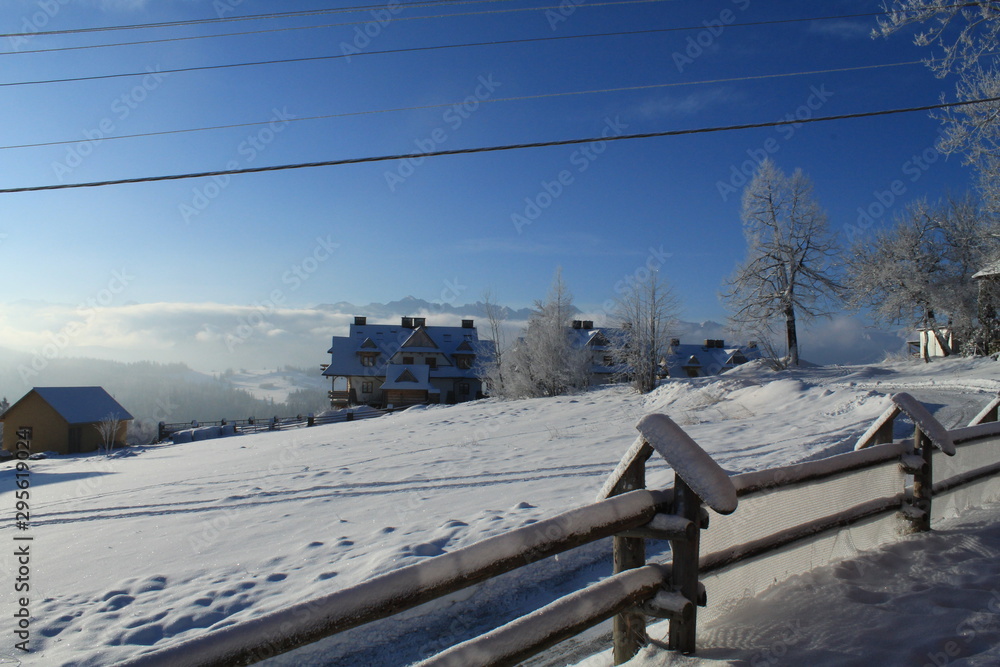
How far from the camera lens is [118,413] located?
40.1 metres

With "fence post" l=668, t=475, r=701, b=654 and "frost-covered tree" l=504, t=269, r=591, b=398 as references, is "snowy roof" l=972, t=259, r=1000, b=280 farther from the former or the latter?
"fence post" l=668, t=475, r=701, b=654

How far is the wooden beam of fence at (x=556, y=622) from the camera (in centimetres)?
225

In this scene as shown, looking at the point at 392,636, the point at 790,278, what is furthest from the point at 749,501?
the point at 790,278

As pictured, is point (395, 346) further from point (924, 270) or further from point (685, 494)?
point (685, 494)

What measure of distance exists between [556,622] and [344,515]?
677 cm

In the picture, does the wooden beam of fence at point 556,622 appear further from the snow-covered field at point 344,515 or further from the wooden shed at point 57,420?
the wooden shed at point 57,420

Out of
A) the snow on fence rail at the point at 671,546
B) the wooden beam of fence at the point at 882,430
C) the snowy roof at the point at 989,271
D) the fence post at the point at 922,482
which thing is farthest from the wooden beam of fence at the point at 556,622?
the snowy roof at the point at 989,271

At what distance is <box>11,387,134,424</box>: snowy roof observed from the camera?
1476 inches

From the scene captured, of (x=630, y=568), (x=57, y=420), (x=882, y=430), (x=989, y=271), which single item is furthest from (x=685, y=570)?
(x=57, y=420)

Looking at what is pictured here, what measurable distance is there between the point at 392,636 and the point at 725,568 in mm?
2871

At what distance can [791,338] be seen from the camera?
93.8 feet

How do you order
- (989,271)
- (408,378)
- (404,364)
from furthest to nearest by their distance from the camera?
1. (404,364)
2. (408,378)
3. (989,271)

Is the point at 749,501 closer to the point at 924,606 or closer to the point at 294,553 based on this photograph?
the point at 924,606

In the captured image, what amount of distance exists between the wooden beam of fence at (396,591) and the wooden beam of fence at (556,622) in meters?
0.24
